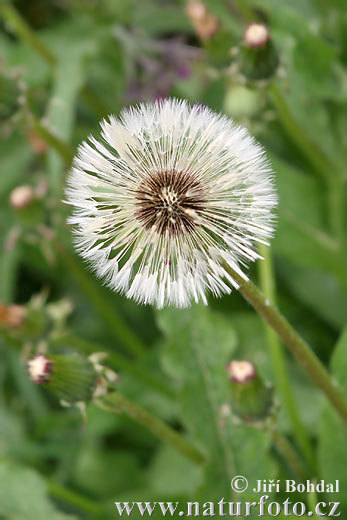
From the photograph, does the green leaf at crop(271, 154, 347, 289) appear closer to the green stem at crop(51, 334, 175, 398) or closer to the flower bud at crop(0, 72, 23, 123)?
the green stem at crop(51, 334, 175, 398)

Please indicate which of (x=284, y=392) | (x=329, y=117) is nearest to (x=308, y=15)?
(x=329, y=117)

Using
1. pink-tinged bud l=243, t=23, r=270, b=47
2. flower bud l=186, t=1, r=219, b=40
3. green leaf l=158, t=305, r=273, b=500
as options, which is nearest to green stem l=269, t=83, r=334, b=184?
pink-tinged bud l=243, t=23, r=270, b=47

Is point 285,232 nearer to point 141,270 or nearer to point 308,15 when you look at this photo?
point 308,15

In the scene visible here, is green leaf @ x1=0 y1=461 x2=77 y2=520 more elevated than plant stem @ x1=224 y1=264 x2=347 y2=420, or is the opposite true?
plant stem @ x1=224 y1=264 x2=347 y2=420

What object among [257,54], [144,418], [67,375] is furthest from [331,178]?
[67,375]

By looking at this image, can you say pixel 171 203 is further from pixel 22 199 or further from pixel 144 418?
pixel 22 199

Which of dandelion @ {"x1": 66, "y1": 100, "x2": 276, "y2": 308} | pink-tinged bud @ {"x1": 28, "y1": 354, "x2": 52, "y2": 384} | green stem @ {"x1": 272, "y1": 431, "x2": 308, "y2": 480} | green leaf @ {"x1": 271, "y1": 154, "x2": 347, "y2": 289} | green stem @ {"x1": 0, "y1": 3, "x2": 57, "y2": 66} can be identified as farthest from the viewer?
green stem @ {"x1": 0, "y1": 3, "x2": 57, "y2": 66}

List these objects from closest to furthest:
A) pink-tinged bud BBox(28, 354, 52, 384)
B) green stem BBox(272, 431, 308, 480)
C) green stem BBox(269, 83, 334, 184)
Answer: pink-tinged bud BBox(28, 354, 52, 384)
green stem BBox(272, 431, 308, 480)
green stem BBox(269, 83, 334, 184)

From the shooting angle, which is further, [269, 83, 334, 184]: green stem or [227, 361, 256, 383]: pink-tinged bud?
[269, 83, 334, 184]: green stem
